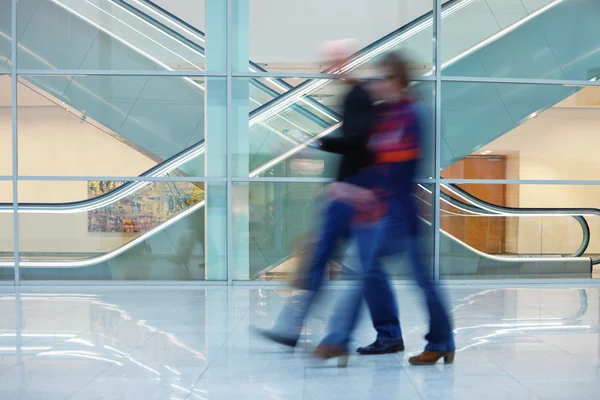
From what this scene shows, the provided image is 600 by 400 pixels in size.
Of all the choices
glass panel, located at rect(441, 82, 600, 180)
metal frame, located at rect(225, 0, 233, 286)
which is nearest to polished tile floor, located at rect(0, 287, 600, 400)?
metal frame, located at rect(225, 0, 233, 286)

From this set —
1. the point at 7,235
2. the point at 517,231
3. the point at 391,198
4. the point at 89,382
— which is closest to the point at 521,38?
the point at 517,231

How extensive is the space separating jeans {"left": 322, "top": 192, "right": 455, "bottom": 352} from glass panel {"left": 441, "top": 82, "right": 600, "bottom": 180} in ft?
12.7

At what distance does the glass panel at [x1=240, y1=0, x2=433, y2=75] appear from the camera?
668 cm

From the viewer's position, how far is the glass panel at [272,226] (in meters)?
6.61

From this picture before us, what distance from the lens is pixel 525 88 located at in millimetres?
6980

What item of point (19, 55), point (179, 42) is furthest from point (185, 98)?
point (19, 55)

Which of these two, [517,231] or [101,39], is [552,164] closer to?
[517,231]

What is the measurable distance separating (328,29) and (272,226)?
2.50 m

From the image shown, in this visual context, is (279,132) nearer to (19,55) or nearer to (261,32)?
(261,32)

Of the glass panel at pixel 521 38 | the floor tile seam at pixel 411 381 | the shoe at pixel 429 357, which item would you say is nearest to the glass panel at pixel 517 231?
the glass panel at pixel 521 38

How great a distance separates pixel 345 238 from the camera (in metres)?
3.22

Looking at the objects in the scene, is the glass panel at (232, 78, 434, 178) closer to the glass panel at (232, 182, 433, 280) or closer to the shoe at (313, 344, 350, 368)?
the glass panel at (232, 182, 433, 280)

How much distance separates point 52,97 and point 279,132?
8.98 feet

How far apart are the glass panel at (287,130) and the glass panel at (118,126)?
11.7 inches
